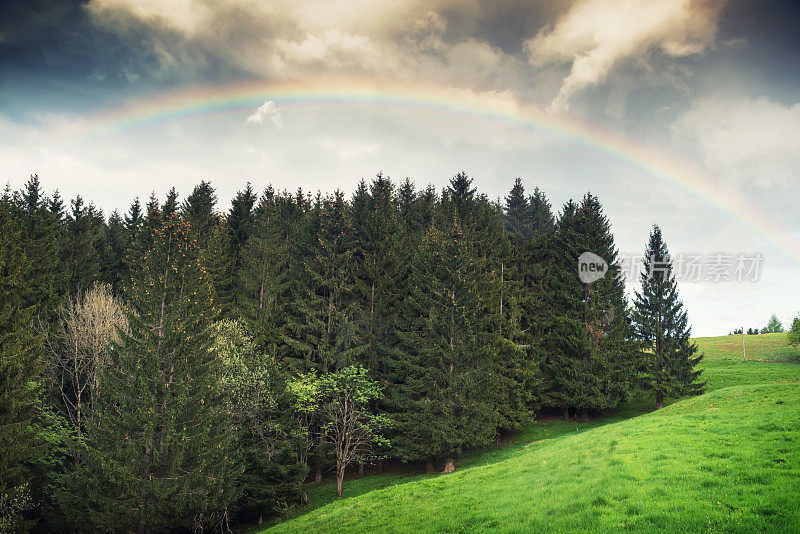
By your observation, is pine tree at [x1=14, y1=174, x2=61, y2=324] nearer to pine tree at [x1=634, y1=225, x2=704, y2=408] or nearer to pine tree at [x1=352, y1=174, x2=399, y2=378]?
pine tree at [x1=352, y1=174, x2=399, y2=378]

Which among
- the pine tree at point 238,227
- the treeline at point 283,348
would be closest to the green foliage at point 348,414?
the treeline at point 283,348

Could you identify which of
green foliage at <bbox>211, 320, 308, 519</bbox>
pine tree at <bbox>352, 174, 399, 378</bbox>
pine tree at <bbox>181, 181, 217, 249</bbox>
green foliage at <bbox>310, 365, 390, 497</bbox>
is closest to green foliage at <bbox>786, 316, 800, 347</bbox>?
pine tree at <bbox>352, 174, 399, 378</bbox>

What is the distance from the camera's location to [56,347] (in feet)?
112

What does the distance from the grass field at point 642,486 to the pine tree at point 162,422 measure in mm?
8657

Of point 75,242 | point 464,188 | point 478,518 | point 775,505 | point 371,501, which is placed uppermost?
point 464,188

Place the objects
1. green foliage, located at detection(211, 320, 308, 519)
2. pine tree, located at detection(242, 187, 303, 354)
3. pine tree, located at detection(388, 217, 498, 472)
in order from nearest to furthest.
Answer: green foliage, located at detection(211, 320, 308, 519) → pine tree, located at detection(388, 217, 498, 472) → pine tree, located at detection(242, 187, 303, 354)

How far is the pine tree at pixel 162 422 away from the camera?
23531 mm

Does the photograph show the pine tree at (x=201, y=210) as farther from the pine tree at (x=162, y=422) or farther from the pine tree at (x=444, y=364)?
the pine tree at (x=444, y=364)

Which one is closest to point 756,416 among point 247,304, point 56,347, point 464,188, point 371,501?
point 371,501

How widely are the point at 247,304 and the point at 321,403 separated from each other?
502 inches

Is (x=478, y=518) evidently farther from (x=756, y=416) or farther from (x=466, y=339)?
(x=466, y=339)

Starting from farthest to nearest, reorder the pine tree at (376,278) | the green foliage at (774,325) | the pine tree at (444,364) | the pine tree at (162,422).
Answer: the green foliage at (774,325), the pine tree at (376,278), the pine tree at (444,364), the pine tree at (162,422)

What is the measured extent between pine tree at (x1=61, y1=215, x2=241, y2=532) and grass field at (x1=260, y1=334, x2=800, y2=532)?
8.66 m

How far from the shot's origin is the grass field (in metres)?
10.1
